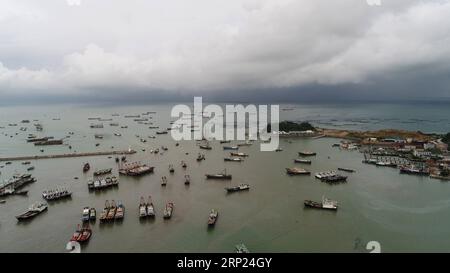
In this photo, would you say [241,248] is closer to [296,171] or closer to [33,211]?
[33,211]

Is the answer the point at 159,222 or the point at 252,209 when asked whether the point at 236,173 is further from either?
the point at 159,222

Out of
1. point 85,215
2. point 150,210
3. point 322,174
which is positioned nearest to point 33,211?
point 85,215

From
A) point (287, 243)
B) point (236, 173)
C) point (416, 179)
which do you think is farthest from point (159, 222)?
point (416, 179)

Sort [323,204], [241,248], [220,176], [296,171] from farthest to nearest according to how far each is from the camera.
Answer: [296,171] < [220,176] < [323,204] < [241,248]

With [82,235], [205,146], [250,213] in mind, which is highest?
[205,146]

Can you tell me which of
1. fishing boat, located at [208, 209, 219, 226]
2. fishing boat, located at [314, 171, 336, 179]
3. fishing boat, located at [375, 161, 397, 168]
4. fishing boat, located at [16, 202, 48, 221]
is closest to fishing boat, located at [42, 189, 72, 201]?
fishing boat, located at [16, 202, 48, 221]

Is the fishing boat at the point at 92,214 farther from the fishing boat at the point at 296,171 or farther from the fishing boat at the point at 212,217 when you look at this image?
the fishing boat at the point at 296,171

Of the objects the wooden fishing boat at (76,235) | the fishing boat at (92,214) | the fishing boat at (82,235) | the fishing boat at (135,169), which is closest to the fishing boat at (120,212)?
the fishing boat at (92,214)

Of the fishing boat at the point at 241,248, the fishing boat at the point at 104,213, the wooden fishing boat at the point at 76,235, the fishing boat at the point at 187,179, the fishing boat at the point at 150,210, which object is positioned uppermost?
the fishing boat at the point at 187,179

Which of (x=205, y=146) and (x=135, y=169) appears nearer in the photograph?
(x=135, y=169)
